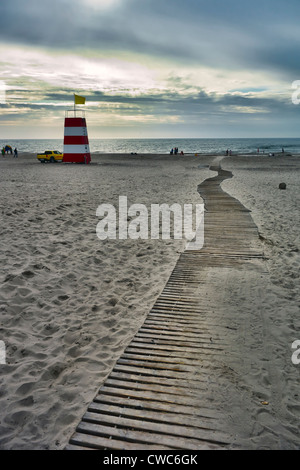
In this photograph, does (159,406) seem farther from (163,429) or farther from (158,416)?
(163,429)

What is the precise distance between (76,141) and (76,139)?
230mm

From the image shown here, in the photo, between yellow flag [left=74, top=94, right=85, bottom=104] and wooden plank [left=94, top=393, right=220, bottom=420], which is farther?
yellow flag [left=74, top=94, right=85, bottom=104]

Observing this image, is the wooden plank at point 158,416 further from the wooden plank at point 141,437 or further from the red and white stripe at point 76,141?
the red and white stripe at point 76,141

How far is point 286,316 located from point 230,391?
2244 millimetres

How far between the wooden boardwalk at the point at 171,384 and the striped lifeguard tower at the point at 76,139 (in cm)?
2955

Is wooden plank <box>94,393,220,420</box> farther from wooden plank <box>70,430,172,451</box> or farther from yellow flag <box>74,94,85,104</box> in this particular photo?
yellow flag <box>74,94,85,104</box>

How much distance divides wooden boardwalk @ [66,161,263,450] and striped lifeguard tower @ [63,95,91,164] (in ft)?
96.9

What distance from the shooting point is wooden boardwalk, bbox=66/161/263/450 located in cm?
334

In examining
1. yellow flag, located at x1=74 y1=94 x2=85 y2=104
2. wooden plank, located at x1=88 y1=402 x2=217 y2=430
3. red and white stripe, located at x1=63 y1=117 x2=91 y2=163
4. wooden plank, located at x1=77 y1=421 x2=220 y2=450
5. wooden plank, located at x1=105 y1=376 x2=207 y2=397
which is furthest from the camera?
yellow flag, located at x1=74 y1=94 x2=85 y2=104

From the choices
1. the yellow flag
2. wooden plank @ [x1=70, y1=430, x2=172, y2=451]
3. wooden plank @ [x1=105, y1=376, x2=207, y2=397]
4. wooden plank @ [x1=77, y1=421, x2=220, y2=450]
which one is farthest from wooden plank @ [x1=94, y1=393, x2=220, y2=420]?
the yellow flag

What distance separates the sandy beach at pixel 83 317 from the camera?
3.64 m

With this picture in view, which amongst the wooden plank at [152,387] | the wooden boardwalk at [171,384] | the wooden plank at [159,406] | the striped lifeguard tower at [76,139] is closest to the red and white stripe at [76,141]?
the striped lifeguard tower at [76,139]
